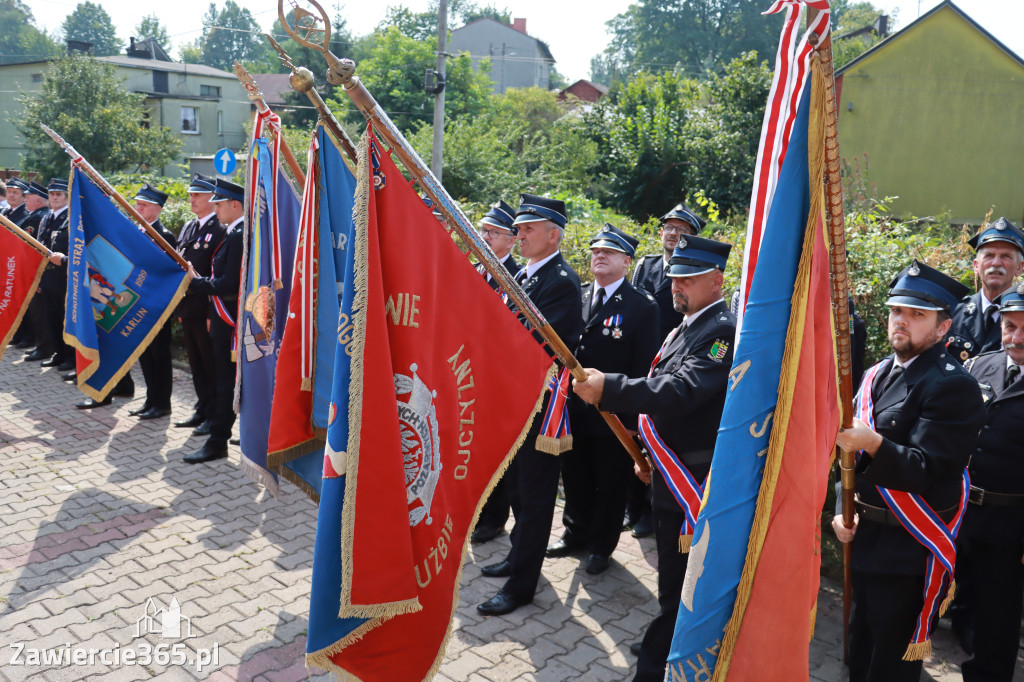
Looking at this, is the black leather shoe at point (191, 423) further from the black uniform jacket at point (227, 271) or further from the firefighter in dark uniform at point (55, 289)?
the firefighter in dark uniform at point (55, 289)

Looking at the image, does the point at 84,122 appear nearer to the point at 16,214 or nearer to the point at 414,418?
the point at 16,214

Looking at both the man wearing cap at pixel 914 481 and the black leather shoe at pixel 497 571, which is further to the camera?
the black leather shoe at pixel 497 571

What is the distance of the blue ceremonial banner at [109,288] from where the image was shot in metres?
7.09

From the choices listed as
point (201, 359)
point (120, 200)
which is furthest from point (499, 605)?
point (120, 200)

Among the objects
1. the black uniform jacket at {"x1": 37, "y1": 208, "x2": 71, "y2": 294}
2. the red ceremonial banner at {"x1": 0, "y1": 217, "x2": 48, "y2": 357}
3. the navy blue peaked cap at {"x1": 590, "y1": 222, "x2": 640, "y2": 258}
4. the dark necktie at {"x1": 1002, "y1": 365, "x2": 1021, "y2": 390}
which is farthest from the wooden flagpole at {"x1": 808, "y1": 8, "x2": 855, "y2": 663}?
the black uniform jacket at {"x1": 37, "y1": 208, "x2": 71, "y2": 294}

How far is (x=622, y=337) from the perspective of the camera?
5379 millimetres

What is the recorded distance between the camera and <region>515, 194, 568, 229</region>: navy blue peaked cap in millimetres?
5172

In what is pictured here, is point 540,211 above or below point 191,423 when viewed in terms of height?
above

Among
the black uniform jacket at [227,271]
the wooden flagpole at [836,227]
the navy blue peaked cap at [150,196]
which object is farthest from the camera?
the navy blue peaked cap at [150,196]

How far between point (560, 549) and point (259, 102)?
11.9 ft

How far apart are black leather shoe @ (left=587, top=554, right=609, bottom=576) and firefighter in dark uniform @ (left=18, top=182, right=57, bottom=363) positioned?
8751 mm

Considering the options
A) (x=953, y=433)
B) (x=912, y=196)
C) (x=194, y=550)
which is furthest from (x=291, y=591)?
(x=912, y=196)

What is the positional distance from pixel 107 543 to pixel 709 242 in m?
4.59

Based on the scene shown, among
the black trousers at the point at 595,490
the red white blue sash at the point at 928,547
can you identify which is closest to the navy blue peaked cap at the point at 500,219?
the black trousers at the point at 595,490
